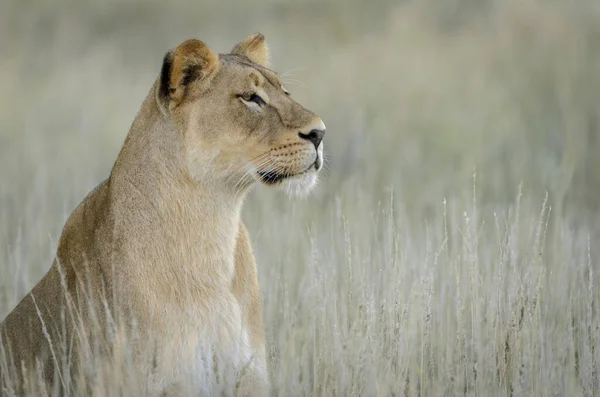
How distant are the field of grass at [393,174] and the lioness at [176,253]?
58 cm

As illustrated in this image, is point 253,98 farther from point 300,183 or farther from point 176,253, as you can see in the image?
point 176,253

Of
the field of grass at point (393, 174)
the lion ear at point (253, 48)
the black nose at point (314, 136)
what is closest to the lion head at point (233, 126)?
the black nose at point (314, 136)

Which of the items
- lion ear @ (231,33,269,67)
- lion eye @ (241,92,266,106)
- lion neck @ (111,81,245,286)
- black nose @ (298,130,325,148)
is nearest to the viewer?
lion neck @ (111,81,245,286)

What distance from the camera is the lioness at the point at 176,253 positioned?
16.4ft

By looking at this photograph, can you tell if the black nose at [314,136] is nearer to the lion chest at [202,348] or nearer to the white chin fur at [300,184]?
the white chin fur at [300,184]

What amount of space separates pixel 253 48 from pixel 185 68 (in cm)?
72

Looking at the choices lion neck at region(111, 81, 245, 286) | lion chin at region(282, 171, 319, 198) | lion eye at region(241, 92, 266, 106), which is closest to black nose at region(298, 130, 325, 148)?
lion chin at region(282, 171, 319, 198)

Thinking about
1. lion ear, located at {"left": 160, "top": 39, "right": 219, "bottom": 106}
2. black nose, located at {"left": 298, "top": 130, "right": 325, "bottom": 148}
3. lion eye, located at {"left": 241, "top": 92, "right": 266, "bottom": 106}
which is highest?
lion ear, located at {"left": 160, "top": 39, "right": 219, "bottom": 106}

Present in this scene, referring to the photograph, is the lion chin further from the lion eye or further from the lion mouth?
the lion eye

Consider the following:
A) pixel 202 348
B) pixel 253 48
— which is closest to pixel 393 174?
pixel 253 48

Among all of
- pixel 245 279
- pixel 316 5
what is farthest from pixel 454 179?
pixel 316 5

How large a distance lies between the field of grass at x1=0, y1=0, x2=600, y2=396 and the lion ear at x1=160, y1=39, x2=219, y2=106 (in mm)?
1144

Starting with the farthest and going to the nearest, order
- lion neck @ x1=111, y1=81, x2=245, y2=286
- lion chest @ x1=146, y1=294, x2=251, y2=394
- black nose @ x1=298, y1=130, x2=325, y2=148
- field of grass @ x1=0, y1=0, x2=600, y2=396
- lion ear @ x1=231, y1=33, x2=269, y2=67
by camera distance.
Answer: lion ear @ x1=231, y1=33, x2=269, y2=67 < field of grass @ x1=0, y1=0, x2=600, y2=396 < black nose @ x1=298, y1=130, x2=325, y2=148 < lion neck @ x1=111, y1=81, x2=245, y2=286 < lion chest @ x1=146, y1=294, x2=251, y2=394

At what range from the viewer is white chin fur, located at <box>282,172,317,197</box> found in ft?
17.5
